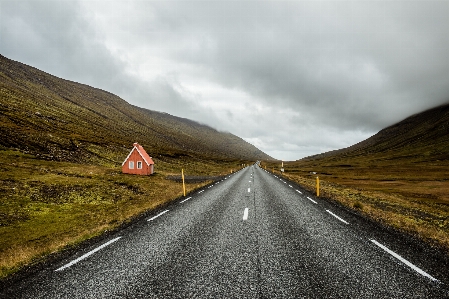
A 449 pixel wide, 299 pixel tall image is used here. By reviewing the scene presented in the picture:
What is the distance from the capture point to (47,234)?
493 inches

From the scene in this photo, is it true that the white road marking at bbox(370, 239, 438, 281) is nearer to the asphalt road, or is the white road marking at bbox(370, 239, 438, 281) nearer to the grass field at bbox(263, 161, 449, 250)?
the asphalt road

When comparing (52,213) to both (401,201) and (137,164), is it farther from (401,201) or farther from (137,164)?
A: (401,201)

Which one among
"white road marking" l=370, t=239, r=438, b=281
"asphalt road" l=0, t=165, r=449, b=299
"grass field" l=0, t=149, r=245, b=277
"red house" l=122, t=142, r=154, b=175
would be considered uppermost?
"red house" l=122, t=142, r=154, b=175

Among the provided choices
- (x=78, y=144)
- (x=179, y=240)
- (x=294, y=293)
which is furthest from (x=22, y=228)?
(x=78, y=144)

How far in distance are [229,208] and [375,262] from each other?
26.9 ft

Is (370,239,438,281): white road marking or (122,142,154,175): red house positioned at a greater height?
(122,142,154,175): red house

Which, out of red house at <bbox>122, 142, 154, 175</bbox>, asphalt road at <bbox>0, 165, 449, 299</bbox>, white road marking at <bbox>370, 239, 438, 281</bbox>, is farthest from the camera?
red house at <bbox>122, 142, 154, 175</bbox>

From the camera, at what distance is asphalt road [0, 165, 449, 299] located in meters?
4.88

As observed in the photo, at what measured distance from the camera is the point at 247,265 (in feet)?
19.8

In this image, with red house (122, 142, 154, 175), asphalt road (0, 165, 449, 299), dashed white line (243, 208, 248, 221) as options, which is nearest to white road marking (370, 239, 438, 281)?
asphalt road (0, 165, 449, 299)

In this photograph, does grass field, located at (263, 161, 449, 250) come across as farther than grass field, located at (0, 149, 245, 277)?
Yes

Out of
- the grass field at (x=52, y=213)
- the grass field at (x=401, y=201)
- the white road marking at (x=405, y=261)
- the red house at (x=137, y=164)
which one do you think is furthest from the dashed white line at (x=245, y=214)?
the red house at (x=137, y=164)

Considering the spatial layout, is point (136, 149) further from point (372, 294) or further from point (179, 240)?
point (372, 294)

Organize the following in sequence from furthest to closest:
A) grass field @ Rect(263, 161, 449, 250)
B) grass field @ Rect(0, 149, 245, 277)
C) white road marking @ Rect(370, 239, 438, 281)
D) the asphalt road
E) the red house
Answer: the red house < grass field @ Rect(263, 161, 449, 250) < grass field @ Rect(0, 149, 245, 277) < white road marking @ Rect(370, 239, 438, 281) < the asphalt road
